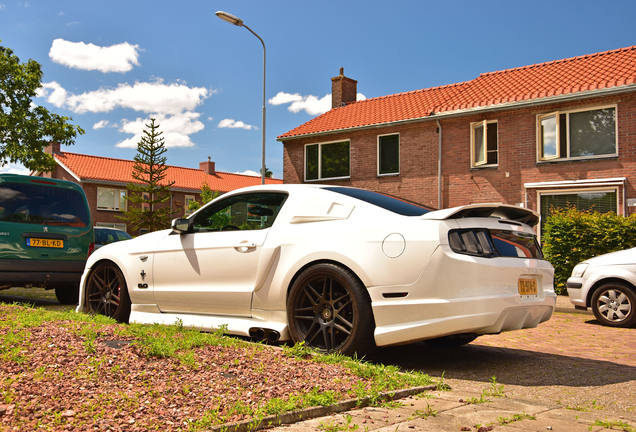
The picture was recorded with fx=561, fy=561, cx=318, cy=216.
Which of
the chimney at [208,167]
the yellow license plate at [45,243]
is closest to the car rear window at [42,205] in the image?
the yellow license plate at [45,243]

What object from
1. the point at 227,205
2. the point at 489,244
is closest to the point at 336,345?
the point at 489,244

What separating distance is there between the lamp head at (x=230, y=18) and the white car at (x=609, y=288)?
1364 cm

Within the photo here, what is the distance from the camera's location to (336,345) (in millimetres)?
4684

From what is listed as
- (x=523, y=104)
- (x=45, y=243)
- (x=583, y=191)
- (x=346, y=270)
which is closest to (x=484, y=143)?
(x=523, y=104)

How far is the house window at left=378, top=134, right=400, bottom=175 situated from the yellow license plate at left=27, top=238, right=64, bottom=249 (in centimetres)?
1407

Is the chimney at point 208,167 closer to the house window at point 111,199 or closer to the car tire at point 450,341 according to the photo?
the house window at point 111,199

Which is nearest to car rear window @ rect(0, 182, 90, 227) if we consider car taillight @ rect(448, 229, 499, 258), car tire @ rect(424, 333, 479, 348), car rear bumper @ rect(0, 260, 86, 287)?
car rear bumper @ rect(0, 260, 86, 287)

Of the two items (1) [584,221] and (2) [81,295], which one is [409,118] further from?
(2) [81,295]

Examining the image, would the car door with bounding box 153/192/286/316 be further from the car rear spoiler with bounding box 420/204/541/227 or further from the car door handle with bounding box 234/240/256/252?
the car rear spoiler with bounding box 420/204/541/227

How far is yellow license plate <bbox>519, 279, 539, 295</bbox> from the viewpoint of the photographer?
463cm

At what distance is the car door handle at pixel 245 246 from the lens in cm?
530

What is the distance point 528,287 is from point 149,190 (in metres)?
Result: 47.9

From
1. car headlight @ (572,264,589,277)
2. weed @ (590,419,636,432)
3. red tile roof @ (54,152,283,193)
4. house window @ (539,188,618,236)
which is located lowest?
weed @ (590,419,636,432)

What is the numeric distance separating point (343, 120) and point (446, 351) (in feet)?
61.6
